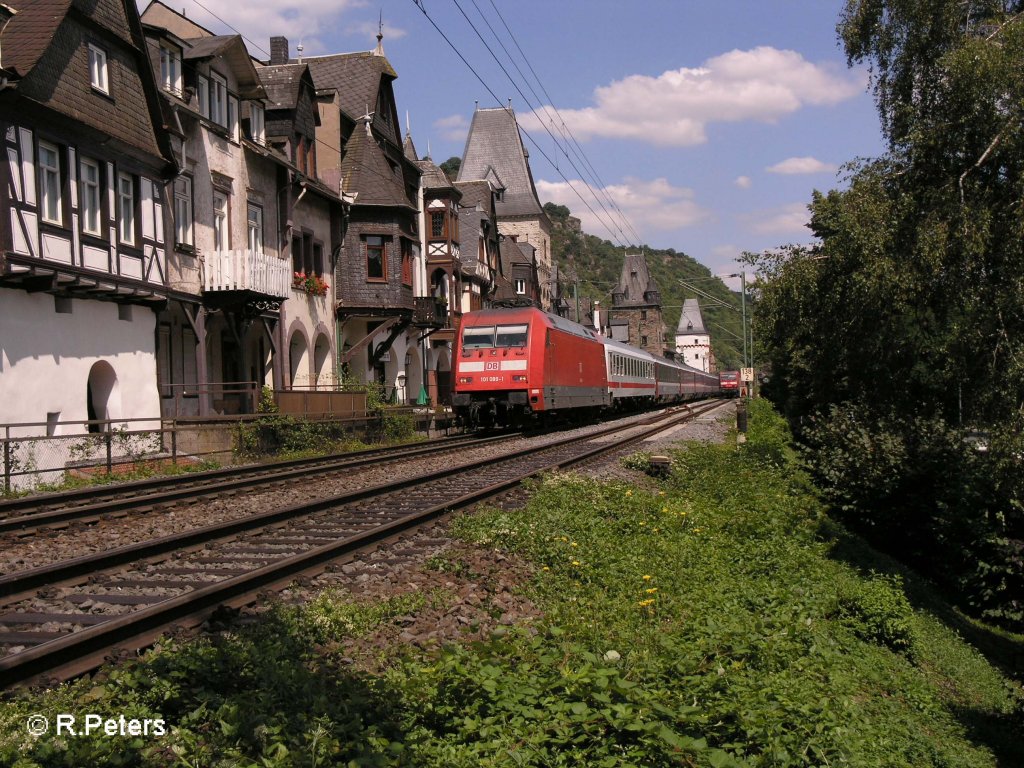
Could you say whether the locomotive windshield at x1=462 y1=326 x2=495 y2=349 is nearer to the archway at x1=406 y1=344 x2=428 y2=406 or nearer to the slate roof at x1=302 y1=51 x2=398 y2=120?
the slate roof at x1=302 y1=51 x2=398 y2=120

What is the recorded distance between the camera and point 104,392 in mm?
20703

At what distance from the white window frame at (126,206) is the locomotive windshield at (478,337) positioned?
30.6 ft

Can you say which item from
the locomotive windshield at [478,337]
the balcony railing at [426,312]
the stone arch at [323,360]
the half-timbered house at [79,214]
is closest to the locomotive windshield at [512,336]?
the locomotive windshield at [478,337]

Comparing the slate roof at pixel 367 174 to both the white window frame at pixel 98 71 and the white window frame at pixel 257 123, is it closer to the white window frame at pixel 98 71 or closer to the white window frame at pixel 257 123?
the white window frame at pixel 257 123

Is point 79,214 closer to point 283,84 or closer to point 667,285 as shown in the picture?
point 283,84

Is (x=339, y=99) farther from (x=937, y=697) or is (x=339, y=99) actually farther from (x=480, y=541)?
(x=937, y=697)

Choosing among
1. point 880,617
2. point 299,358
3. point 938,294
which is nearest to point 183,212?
point 299,358

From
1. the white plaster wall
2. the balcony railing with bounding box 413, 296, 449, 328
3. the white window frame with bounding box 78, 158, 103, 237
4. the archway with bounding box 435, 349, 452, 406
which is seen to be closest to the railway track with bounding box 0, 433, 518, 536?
the white plaster wall

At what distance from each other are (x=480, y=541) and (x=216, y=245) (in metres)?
18.8

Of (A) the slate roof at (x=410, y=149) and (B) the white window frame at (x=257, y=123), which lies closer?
(B) the white window frame at (x=257, y=123)

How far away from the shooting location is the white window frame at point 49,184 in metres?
18.0

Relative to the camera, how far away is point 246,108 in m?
26.9

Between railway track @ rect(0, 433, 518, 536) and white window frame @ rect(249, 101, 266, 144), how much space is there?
40.2 ft

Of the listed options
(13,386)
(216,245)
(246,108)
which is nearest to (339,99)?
(246,108)
